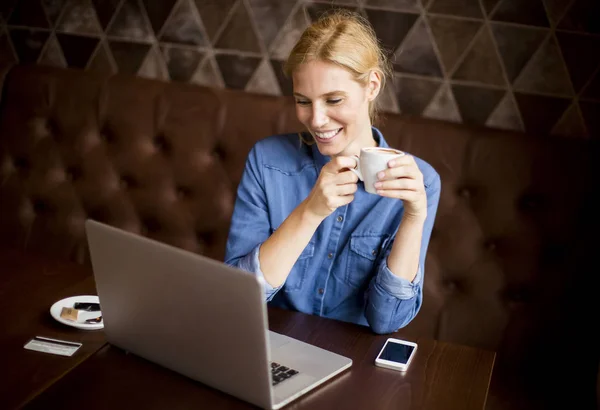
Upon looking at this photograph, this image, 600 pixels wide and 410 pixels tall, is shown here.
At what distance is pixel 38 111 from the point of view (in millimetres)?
2205

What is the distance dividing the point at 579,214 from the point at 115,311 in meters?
1.17

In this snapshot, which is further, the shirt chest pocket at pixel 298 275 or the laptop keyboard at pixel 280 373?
the shirt chest pocket at pixel 298 275

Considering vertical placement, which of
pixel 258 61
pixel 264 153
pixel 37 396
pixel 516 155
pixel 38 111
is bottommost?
pixel 37 396

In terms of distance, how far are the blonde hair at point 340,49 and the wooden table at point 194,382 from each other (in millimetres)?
503

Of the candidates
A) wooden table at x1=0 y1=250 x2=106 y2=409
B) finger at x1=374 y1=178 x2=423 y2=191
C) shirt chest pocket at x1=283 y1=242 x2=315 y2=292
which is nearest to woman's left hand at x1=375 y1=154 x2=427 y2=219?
finger at x1=374 y1=178 x2=423 y2=191

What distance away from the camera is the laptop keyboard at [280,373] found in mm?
1095

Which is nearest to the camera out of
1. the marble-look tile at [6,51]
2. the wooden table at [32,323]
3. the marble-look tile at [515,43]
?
the wooden table at [32,323]

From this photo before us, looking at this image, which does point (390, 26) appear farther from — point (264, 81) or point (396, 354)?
point (396, 354)

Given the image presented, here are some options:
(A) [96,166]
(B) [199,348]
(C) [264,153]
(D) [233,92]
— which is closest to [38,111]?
(A) [96,166]

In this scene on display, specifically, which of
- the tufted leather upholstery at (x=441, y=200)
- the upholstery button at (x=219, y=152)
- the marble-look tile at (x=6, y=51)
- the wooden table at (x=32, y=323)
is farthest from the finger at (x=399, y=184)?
the marble-look tile at (x=6, y=51)

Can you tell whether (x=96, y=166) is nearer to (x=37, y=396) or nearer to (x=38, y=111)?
(x=38, y=111)

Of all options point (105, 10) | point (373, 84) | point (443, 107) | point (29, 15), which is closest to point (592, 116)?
point (443, 107)

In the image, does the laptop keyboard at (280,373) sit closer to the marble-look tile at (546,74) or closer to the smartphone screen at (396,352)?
the smartphone screen at (396,352)

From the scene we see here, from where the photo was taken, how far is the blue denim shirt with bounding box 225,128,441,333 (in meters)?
1.51
